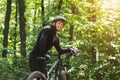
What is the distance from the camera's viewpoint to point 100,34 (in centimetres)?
1056

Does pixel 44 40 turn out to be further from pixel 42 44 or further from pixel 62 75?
pixel 62 75

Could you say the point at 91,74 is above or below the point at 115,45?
below

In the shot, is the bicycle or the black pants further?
the black pants

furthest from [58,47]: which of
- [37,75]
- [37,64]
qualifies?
[37,75]

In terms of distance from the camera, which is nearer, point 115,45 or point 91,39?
point 115,45

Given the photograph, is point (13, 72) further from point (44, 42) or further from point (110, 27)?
point (44, 42)

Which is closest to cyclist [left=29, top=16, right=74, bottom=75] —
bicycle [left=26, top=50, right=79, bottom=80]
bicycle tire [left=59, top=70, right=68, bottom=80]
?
bicycle [left=26, top=50, right=79, bottom=80]

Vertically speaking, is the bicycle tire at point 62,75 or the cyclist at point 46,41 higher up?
the cyclist at point 46,41

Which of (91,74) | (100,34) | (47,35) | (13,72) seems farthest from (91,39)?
(13,72)

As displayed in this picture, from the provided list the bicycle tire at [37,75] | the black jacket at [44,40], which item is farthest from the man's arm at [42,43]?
the bicycle tire at [37,75]

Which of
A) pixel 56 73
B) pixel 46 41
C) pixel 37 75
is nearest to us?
pixel 37 75

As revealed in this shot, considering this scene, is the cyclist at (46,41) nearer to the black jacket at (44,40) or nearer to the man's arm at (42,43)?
the black jacket at (44,40)

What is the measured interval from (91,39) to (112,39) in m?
0.73

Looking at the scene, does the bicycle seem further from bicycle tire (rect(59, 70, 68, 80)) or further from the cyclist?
the cyclist
